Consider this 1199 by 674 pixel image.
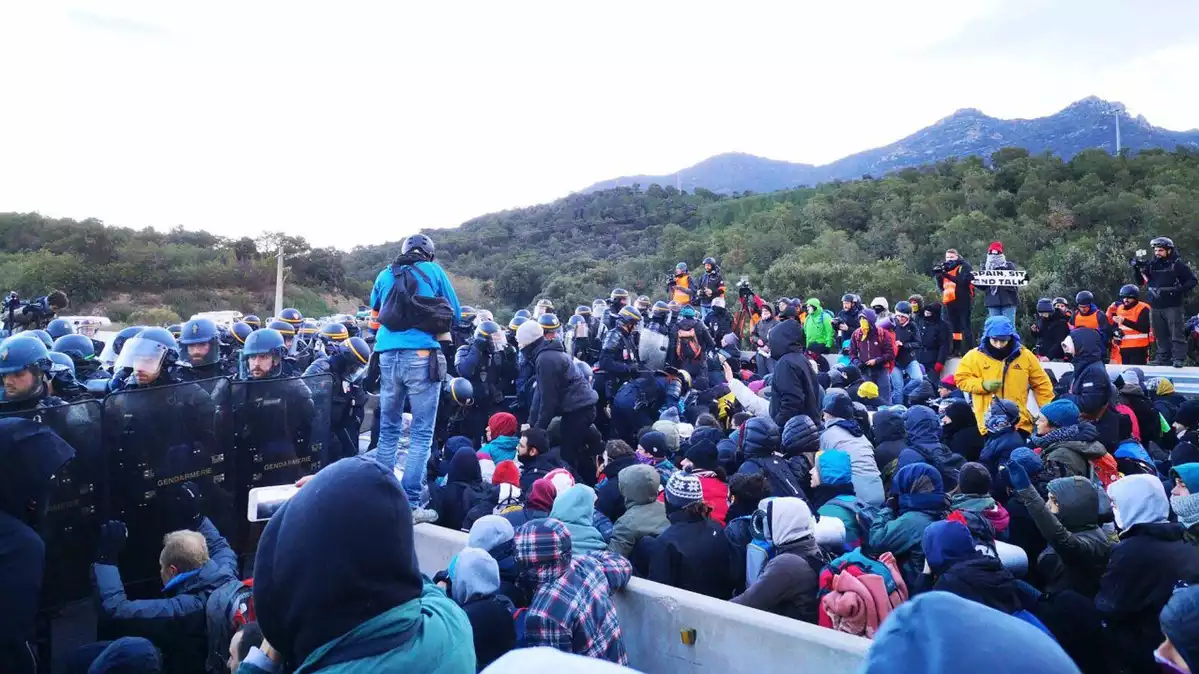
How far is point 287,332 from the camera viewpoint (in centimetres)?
1060

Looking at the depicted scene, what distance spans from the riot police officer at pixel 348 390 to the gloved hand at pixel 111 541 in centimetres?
363

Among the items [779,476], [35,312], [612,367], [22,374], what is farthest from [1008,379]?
[35,312]

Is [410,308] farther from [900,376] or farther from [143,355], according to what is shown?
[900,376]

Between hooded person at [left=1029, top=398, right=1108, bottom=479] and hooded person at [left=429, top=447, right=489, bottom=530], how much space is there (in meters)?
4.21

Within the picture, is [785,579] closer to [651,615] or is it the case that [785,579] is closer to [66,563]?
[651,615]

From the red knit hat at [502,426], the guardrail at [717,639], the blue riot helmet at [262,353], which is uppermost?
the blue riot helmet at [262,353]

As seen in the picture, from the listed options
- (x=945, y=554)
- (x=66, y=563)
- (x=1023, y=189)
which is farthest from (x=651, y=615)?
(x=1023, y=189)

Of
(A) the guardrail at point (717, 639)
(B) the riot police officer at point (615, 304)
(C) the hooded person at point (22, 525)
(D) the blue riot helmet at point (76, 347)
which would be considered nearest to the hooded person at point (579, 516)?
(A) the guardrail at point (717, 639)

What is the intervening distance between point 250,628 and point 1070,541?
4.21m

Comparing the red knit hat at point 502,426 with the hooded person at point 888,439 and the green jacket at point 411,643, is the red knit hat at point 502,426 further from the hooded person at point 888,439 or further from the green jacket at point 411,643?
the green jacket at point 411,643

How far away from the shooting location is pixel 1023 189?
33750 mm

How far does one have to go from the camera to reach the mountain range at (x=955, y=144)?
110 m

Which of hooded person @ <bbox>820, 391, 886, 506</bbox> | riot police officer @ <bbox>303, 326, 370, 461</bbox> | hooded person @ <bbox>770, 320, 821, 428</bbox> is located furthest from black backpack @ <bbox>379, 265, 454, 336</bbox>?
hooded person @ <bbox>770, 320, 821, 428</bbox>

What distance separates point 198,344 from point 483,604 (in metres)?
4.17
